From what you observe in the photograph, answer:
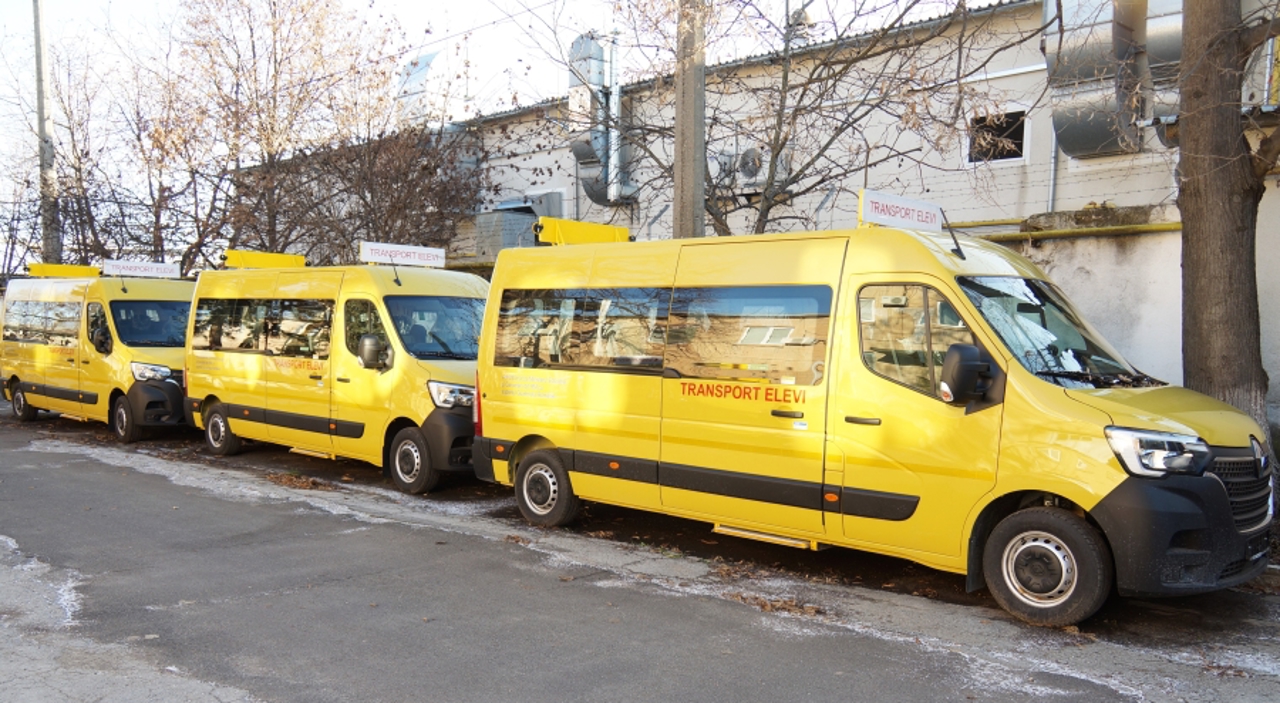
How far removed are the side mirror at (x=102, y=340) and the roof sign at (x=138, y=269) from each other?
3.29 ft

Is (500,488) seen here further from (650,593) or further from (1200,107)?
(1200,107)

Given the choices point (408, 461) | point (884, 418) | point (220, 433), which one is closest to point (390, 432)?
point (408, 461)

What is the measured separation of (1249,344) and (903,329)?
3.70m

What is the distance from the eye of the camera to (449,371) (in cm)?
985

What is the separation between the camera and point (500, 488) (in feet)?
34.7

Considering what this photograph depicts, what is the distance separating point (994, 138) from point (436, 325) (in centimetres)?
633

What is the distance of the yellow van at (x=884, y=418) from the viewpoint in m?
5.48

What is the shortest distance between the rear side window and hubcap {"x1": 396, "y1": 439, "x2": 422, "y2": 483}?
70.4 inches

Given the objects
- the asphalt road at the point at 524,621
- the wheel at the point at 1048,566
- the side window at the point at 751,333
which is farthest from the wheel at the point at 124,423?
the wheel at the point at 1048,566

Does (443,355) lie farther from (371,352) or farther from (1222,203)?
(1222,203)

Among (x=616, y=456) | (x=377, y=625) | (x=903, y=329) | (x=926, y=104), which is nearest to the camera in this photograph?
(x=377, y=625)

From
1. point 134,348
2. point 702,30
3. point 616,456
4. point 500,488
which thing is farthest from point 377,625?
point 134,348

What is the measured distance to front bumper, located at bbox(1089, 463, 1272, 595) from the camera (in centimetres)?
533

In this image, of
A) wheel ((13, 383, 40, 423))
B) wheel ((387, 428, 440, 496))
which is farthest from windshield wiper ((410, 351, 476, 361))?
wheel ((13, 383, 40, 423))
